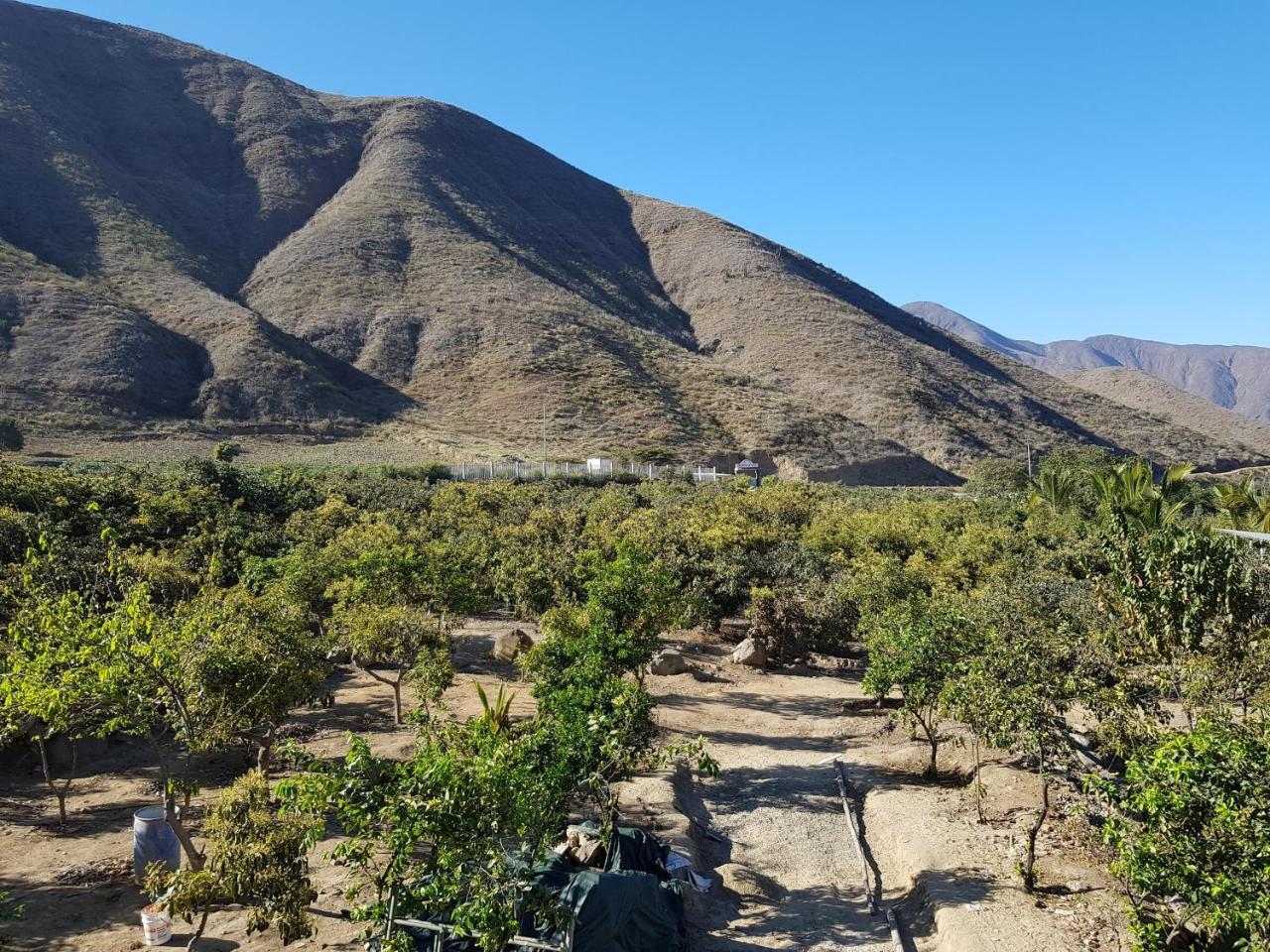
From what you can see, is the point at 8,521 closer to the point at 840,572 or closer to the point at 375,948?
the point at 375,948

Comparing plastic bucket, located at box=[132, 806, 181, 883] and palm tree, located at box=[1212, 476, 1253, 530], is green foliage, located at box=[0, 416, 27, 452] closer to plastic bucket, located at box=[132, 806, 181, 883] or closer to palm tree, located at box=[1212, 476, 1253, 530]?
plastic bucket, located at box=[132, 806, 181, 883]

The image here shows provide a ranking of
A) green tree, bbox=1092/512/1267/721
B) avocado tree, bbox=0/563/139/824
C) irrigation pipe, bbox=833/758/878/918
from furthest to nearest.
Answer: green tree, bbox=1092/512/1267/721
irrigation pipe, bbox=833/758/878/918
avocado tree, bbox=0/563/139/824

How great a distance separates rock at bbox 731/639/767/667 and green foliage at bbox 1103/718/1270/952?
13781 mm

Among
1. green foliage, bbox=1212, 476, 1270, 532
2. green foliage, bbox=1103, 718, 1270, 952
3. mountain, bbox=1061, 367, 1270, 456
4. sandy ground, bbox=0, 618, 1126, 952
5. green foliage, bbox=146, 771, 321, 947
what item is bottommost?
sandy ground, bbox=0, 618, 1126, 952

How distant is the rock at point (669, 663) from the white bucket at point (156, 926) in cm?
1224

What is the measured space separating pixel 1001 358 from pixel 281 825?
336ft

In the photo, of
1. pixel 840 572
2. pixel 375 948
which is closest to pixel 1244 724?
pixel 375 948

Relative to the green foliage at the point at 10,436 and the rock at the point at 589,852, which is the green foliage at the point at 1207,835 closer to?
the rock at the point at 589,852

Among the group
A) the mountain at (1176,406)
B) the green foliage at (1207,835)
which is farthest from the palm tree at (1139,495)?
the mountain at (1176,406)

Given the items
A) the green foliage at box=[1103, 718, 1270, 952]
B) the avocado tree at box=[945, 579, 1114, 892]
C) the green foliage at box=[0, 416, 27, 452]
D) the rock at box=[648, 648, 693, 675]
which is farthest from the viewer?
the green foliage at box=[0, 416, 27, 452]

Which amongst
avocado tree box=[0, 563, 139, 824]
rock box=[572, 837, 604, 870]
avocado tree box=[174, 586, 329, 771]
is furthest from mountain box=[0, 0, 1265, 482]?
avocado tree box=[0, 563, 139, 824]

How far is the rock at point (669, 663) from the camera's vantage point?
19.0 meters

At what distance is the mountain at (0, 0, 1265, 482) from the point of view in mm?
56312

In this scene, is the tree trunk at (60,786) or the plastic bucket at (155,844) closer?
the plastic bucket at (155,844)
